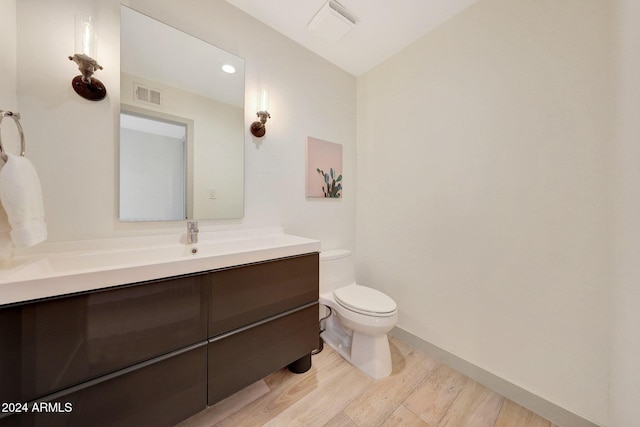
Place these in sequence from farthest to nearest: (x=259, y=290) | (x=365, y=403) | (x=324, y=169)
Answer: (x=324, y=169)
(x=365, y=403)
(x=259, y=290)

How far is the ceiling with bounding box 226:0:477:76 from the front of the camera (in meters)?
1.44

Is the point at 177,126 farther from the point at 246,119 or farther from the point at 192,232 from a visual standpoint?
the point at 192,232

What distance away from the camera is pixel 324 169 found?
6.39 ft

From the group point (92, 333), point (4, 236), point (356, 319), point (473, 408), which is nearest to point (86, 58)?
point (4, 236)

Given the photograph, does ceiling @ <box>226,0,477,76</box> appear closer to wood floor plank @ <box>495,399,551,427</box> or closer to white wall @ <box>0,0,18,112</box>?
white wall @ <box>0,0,18,112</box>

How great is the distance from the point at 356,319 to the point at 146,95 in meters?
1.79

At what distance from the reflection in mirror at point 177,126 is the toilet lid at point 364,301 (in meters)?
0.93

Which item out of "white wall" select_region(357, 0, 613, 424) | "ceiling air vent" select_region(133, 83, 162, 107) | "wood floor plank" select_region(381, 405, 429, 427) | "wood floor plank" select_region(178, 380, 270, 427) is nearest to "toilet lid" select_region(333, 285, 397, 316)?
"white wall" select_region(357, 0, 613, 424)

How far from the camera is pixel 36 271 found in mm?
789

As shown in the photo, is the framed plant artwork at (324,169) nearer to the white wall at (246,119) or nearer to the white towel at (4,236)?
the white wall at (246,119)

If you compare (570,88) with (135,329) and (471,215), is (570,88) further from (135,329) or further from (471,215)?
(135,329)

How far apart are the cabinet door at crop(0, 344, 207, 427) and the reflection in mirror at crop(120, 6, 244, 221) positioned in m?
0.73

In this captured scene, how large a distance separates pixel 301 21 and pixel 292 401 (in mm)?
2415

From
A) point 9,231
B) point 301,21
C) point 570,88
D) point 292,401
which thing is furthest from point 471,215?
point 9,231
